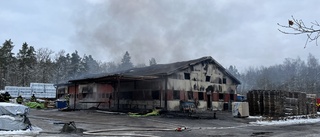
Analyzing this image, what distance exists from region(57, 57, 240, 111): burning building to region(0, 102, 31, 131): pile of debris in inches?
419

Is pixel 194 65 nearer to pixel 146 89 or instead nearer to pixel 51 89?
pixel 146 89

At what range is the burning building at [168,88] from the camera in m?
25.4

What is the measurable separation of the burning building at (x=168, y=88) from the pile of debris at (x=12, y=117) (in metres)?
10.7

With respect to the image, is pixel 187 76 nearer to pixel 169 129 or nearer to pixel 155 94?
pixel 155 94

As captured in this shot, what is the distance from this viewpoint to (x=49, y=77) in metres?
70.0

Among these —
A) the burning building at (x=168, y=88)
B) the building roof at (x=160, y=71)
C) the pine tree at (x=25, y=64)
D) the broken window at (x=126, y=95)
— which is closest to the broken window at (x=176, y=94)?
the burning building at (x=168, y=88)

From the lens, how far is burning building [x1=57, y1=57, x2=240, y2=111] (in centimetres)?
2539

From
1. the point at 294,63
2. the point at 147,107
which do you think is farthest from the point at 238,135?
the point at 294,63

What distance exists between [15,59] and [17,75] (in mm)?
3821

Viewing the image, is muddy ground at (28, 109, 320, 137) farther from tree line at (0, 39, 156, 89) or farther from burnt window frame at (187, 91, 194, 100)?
tree line at (0, 39, 156, 89)

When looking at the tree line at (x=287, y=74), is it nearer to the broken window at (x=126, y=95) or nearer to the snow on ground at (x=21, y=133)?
the broken window at (x=126, y=95)

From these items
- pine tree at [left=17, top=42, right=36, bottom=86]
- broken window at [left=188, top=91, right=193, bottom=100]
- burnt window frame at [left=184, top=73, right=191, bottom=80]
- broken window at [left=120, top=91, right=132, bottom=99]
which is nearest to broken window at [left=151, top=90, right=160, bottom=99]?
broken window at [left=120, top=91, right=132, bottom=99]

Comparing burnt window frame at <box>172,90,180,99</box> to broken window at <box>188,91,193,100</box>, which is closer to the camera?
burnt window frame at <box>172,90,180,99</box>

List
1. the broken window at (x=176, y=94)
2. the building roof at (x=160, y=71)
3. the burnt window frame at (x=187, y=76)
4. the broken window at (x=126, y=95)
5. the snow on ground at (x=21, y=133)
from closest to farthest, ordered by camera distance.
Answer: the snow on ground at (x=21, y=133)
the building roof at (x=160, y=71)
the broken window at (x=176, y=94)
the burnt window frame at (x=187, y=76)
the broken window at (x=126, y=95)
